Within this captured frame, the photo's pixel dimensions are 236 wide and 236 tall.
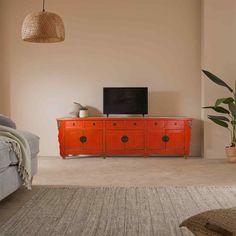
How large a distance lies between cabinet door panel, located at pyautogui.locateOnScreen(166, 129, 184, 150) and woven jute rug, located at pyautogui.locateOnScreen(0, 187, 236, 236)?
8.49ft

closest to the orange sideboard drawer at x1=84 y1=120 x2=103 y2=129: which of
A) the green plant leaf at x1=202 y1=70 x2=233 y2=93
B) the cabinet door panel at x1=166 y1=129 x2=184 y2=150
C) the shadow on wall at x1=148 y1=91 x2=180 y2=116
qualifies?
the shadow on wall at x1=148 y1=91 x2=180 y2=116

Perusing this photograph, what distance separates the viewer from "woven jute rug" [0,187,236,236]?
313cm

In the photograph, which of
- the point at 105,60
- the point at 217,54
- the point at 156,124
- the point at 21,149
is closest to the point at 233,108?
the point at 217,54

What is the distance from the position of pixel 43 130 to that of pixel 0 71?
1.25 m

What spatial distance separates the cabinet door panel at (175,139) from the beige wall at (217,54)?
0.40 m

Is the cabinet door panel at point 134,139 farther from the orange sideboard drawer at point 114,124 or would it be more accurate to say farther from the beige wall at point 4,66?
the beige wall at point 4,66

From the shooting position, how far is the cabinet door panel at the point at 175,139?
23.4 ft

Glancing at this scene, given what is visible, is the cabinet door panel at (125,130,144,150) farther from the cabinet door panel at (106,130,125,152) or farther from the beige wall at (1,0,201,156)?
the beige wall at (1,0,201,156)

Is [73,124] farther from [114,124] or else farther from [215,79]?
[215,79]

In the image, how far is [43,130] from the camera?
7.70m

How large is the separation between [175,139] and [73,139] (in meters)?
1.62

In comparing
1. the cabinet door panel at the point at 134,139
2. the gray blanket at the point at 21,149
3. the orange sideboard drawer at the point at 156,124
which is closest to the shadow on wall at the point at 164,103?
the orange sideboard drawer at the point at 156,124

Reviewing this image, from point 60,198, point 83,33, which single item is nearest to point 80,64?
point 83,33

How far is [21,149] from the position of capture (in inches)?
161
